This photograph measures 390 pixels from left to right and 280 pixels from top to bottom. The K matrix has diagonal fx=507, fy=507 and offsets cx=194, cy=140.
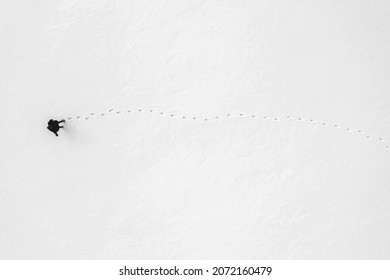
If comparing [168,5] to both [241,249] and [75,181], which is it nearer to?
[75,181]

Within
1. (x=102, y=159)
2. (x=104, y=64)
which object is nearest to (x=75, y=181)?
(x=102, y=159)

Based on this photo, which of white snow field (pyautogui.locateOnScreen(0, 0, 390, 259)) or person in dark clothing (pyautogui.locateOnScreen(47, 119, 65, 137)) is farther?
person in dark clothing (pyautogui.locateOnScreen(47, 119, 65, 137))

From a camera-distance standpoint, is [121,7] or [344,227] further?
[121,7]

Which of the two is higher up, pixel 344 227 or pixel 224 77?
pixel 224 77

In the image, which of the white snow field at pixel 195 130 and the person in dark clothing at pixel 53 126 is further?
the person in dark clothing at pixel 53 126

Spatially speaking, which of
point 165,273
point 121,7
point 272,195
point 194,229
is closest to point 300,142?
point 272,195

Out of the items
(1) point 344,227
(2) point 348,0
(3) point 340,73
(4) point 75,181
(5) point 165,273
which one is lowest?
(5) point 165,273
